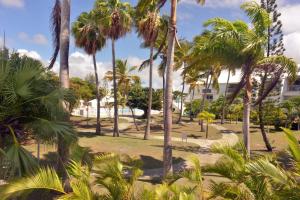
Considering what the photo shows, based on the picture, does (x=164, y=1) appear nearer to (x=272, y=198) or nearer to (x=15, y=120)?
(x=15, y=120)

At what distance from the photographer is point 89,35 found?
2922cm

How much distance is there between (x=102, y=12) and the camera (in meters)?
28.2

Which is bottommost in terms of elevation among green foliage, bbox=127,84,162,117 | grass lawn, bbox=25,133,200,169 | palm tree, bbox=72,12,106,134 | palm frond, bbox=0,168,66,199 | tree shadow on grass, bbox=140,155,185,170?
tree shadow on grass, bbox=140,155,185,170

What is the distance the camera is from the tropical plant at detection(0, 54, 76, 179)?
7.24 meters

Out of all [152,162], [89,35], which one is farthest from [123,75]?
[152,162]

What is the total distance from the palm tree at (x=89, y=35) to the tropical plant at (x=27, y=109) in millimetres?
21330

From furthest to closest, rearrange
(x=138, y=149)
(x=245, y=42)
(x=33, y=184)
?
(x=138, y=149) < (x=245, y=42) < (x=33, y=184)

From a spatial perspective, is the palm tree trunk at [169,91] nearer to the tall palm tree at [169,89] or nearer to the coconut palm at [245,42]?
the tall palm tree at [169,89]

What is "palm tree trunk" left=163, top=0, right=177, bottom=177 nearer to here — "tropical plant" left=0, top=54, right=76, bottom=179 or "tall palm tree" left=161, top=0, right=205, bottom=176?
"tall palm tree" left=161, top=0, right=205, bottom=176

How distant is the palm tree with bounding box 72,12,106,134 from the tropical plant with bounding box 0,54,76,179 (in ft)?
70.0

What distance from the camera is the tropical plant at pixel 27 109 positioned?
724cm

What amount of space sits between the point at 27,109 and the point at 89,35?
874 inches

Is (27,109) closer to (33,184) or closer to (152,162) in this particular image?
(33,184)

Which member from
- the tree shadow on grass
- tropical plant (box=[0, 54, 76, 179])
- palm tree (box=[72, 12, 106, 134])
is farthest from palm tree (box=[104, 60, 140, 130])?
tropical plant (box=[0, 54, 76, 179])
